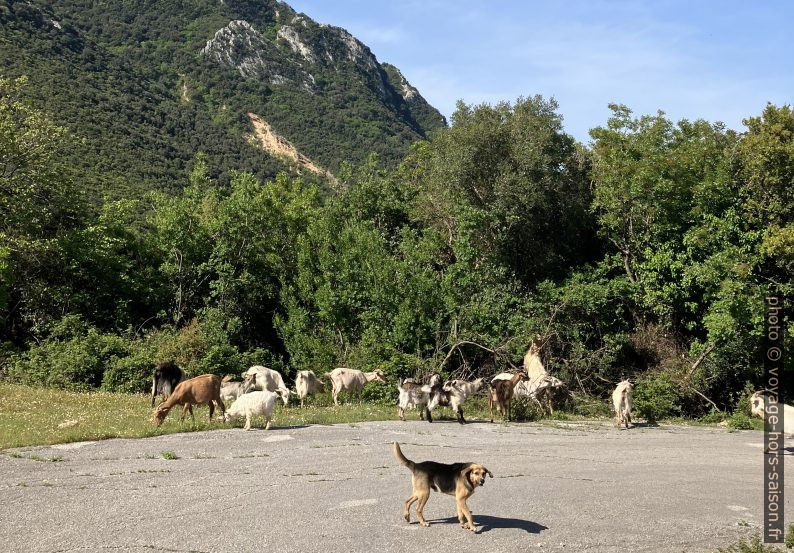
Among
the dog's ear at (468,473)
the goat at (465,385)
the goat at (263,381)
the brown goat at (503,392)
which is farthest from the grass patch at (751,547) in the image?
the goat at (263,381)

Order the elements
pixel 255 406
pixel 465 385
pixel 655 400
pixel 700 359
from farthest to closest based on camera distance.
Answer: pixel 700 359
pixel 655 400
pixel 465 385
pixel 255 406

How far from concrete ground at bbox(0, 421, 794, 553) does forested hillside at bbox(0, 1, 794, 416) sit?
7941 millimetres

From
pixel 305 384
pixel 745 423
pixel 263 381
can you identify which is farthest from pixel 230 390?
pixel 745 423

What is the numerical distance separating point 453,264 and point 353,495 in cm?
1677

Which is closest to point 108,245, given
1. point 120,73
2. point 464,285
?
point 464,285

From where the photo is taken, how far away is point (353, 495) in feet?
34.1

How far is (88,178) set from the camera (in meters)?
47.4

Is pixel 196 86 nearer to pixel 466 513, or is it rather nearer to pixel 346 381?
pixel 346 381

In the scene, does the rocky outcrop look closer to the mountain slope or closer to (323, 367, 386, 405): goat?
the mountain slope

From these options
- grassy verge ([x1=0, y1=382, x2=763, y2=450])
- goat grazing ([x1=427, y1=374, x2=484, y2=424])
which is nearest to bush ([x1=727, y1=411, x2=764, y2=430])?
grassy verge ([x1=0, y1=382, x2=763, y2=450])

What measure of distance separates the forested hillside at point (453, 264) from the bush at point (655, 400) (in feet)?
0.39

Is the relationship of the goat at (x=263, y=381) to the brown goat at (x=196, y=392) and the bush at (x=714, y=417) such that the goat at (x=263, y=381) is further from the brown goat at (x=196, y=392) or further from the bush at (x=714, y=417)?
the bush at (x=714, y=417)

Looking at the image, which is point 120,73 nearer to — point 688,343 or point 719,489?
point 688,343

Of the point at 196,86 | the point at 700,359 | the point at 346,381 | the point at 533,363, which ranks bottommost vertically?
the point at 346,381
